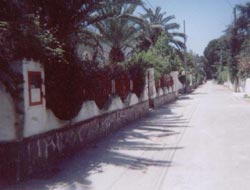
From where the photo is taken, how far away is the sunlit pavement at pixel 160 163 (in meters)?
7.97

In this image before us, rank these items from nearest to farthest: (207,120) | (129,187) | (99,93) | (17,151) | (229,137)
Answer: (129,187) → (17,151) → (229,137) → (99,93) → (207,120)

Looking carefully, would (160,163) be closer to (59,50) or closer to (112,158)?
(112,158)

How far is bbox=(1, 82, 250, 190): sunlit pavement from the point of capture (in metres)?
7.97

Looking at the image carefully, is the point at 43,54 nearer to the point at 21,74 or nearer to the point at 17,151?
the point at 21,74

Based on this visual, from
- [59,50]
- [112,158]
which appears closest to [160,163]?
[112,158]

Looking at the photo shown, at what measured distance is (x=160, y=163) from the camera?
9.82 meters

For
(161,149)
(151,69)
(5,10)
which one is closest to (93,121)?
(161,149)

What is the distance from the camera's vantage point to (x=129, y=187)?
7.76 metres

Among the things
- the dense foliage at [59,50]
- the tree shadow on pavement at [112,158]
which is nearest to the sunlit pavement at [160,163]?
the tree shadow on pavement at [112,158]

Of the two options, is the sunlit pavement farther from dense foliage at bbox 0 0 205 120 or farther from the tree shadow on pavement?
dense foliage at bbox 0 0 205 120

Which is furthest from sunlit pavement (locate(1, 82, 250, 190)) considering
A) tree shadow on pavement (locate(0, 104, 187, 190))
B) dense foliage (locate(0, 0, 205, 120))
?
dense foliage (locate(0, 0, 205, 120))

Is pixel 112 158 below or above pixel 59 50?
below

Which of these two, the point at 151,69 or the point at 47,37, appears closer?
the point at 47,37

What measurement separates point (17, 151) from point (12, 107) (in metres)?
0.95
